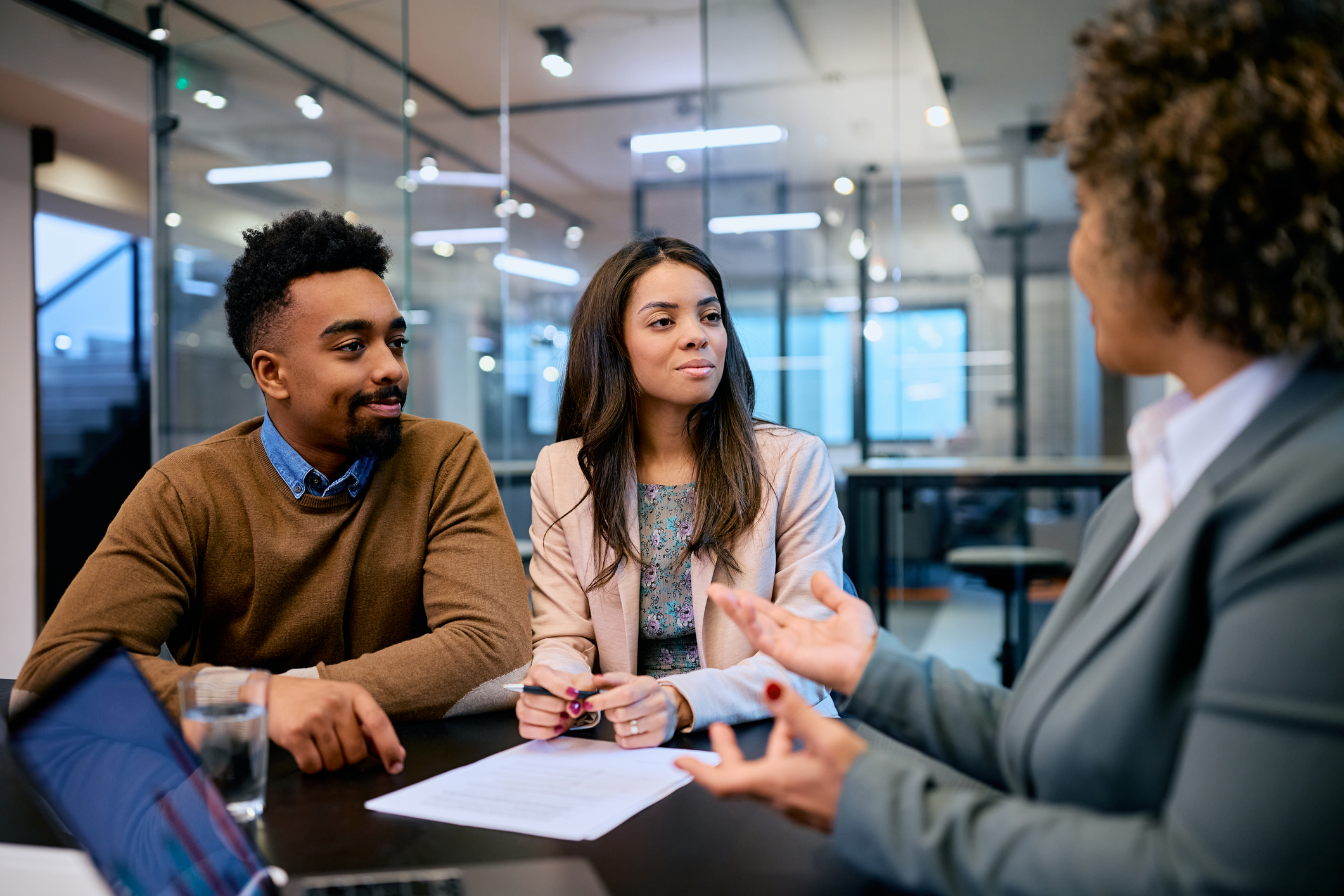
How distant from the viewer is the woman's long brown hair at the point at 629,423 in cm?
163

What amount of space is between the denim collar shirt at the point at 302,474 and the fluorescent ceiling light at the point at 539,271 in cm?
352

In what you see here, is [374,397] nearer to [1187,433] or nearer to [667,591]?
[667,591]

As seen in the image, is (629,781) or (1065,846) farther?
(629,781)

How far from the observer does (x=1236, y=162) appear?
607 mm

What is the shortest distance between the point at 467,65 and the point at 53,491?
3.19 m

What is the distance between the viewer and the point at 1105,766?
64 cm

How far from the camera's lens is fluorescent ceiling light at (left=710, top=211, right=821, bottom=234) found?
405cm

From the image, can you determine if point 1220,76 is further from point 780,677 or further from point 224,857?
point 780,677

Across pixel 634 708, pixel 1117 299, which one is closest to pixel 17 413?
pixel 634 708

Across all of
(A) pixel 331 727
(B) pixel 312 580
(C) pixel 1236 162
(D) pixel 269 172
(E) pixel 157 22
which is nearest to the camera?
(C) pixel 1236 162

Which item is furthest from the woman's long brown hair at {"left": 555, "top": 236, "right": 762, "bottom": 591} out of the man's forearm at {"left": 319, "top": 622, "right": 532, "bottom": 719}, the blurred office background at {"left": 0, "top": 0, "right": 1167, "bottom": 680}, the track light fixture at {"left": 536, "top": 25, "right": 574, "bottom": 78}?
the track light fixture at {"left": 536, "top": 25, "right": 574, "bottom": 78}

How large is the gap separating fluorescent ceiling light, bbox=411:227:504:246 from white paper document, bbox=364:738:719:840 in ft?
13.2

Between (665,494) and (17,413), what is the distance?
4.14 m

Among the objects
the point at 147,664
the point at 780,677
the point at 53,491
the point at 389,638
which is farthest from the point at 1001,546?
the point at 53,491
